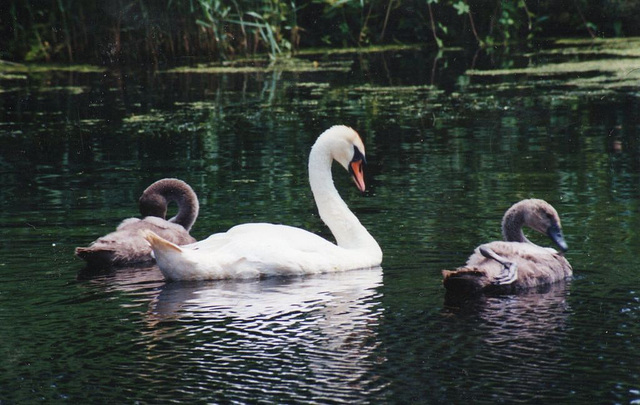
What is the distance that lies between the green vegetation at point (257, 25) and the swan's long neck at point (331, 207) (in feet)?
35.0

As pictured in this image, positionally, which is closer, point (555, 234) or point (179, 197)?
point (555, 234)

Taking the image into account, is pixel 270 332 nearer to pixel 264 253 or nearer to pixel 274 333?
pixel 274 333

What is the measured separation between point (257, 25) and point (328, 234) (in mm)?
10742

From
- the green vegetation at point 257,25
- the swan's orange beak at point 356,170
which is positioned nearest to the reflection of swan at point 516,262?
the swan's orange beak at point 356,170

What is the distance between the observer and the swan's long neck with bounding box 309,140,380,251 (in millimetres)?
7934

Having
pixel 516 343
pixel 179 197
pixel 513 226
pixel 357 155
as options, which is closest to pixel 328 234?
pixel 357 155

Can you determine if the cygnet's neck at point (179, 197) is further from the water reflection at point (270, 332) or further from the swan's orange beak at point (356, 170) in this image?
the water reflection at point (270, 332)

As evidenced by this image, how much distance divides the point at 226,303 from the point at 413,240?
190 cm

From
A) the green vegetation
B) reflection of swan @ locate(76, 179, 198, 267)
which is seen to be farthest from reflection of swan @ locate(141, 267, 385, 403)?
the green vegetation

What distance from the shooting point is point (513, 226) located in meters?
7.52

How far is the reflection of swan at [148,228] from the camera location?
7809 millimetres

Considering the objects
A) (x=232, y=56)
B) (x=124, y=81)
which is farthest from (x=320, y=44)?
(x=124, y=81)

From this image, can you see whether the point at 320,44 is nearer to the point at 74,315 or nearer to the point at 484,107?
the point at 484,107

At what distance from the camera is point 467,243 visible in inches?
313
